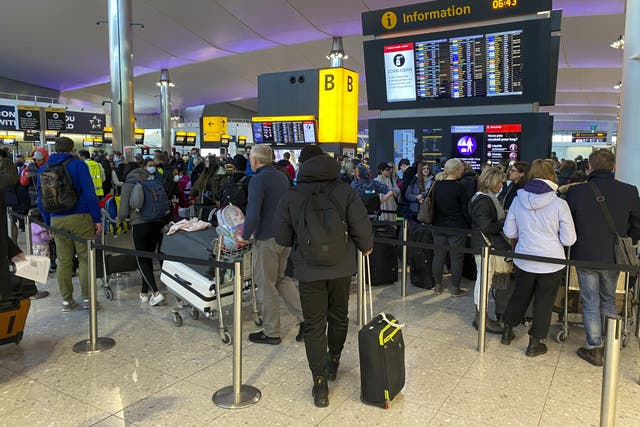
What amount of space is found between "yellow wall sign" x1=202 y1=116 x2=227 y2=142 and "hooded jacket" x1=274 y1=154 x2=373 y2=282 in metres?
29.8

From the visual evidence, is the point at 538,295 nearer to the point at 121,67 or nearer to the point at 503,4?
the point at 503,4

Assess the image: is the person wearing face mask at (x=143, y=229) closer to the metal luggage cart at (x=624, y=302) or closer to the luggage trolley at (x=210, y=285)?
the luggage trolley at (x=210, y=285)

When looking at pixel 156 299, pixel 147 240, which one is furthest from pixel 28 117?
pixel 156 299

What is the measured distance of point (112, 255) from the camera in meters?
6.10

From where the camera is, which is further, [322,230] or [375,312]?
[375,312]

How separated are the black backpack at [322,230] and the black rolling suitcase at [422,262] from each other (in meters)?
3.30

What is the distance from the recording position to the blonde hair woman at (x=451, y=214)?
5906 millimetres

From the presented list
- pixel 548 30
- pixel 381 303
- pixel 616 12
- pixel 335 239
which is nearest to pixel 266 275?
pixel 335 239

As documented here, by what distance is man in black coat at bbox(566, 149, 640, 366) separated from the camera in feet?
13.1

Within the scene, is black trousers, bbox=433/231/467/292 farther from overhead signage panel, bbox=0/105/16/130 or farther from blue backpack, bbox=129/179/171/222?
overhead signage panel, bbox=0/105/16/130

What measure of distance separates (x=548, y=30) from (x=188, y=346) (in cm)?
648

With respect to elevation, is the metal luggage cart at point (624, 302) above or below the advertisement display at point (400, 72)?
below

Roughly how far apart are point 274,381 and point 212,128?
2983 cm

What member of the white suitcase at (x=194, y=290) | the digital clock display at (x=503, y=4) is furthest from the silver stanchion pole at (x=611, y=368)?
the digital clock display at (x=503, y=4)
